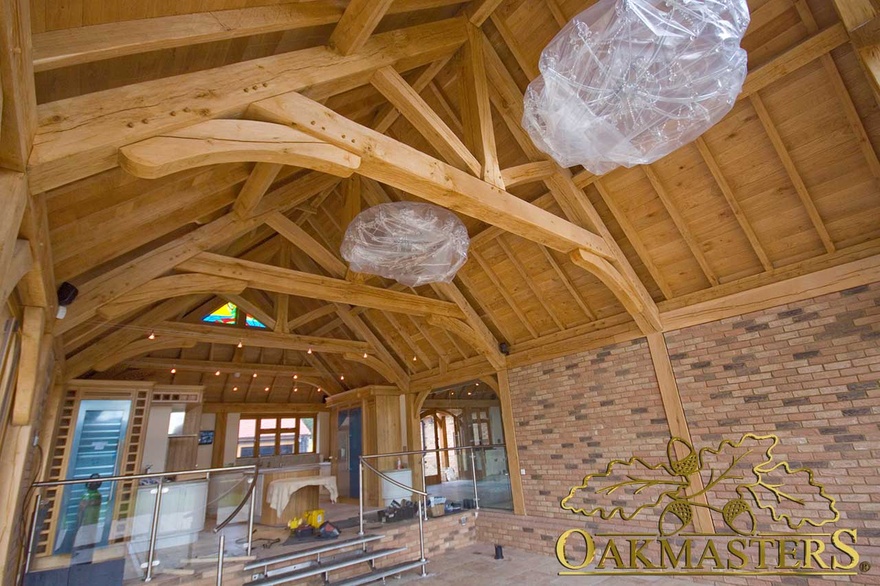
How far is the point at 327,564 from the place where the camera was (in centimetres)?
483

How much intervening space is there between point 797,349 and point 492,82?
14.0 feet

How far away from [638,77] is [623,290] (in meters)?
3.15

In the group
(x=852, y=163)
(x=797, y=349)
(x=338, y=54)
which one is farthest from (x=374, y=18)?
(x=797, y=349)

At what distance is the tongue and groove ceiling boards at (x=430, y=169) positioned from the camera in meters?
Answer: 2.32

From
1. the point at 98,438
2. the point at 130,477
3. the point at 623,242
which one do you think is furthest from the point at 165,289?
the point at 623,242

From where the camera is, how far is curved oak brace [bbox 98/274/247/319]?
15.2 feet

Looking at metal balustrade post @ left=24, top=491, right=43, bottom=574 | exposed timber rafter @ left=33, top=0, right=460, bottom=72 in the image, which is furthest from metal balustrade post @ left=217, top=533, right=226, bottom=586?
exposed timber rafter @ left=33, top=0, right=460, bottom=72

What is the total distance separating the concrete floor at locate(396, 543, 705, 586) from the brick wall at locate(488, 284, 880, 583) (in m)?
0.50

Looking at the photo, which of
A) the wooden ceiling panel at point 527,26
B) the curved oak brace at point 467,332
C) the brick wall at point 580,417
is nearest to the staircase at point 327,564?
the brick wall at point 580,417

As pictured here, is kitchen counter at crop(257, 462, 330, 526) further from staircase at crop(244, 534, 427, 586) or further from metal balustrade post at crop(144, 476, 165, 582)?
→ metal balustrade post at crop(144, 476, 165, 582)

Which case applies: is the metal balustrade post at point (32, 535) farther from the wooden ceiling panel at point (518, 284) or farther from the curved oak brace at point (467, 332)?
the wooden ceiling panel at point (518, 284)

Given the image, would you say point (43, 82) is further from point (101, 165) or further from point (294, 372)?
point (294, 372)

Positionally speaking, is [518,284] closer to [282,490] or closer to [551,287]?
[551,287]

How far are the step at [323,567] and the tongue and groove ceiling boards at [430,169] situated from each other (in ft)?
10.5
